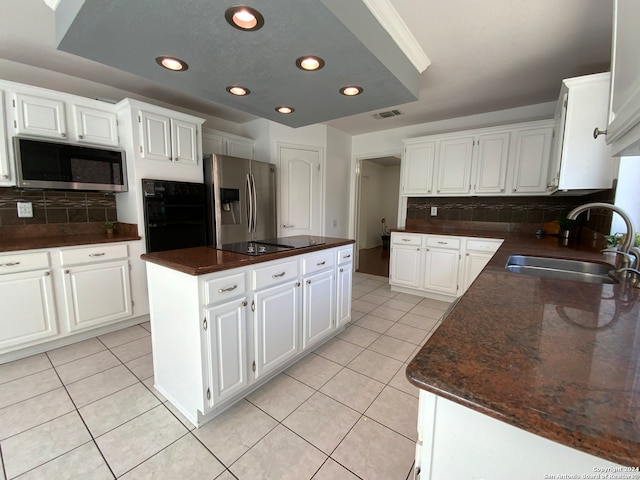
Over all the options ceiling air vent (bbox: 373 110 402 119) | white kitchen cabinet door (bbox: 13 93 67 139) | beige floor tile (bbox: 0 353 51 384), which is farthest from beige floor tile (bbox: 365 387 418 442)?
white kitchen cabinet door (bbox: 13 93 67 139)

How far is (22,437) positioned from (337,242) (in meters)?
2.21

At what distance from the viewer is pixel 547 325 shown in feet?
2.55

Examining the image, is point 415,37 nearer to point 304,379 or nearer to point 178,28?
point 178,28

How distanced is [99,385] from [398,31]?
3.12 meters

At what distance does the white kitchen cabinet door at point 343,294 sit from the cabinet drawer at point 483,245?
164 centimetres

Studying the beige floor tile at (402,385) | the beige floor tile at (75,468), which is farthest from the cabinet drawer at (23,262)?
the beige floor tile at (402,385)

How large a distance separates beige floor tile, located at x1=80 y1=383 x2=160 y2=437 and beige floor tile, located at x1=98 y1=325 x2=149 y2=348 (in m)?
0.79

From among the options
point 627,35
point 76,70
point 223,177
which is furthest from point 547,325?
point 76,70

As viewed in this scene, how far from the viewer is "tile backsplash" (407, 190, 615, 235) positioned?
318 cm

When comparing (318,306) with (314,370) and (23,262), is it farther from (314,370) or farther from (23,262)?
(23,262)

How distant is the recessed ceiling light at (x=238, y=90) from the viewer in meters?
1.86

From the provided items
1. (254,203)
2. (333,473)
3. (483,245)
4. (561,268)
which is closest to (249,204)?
(254,203)

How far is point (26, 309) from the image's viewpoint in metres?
2.11

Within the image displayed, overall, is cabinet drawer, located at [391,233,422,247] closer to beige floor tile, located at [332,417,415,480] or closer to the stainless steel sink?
the stainless steel sink
